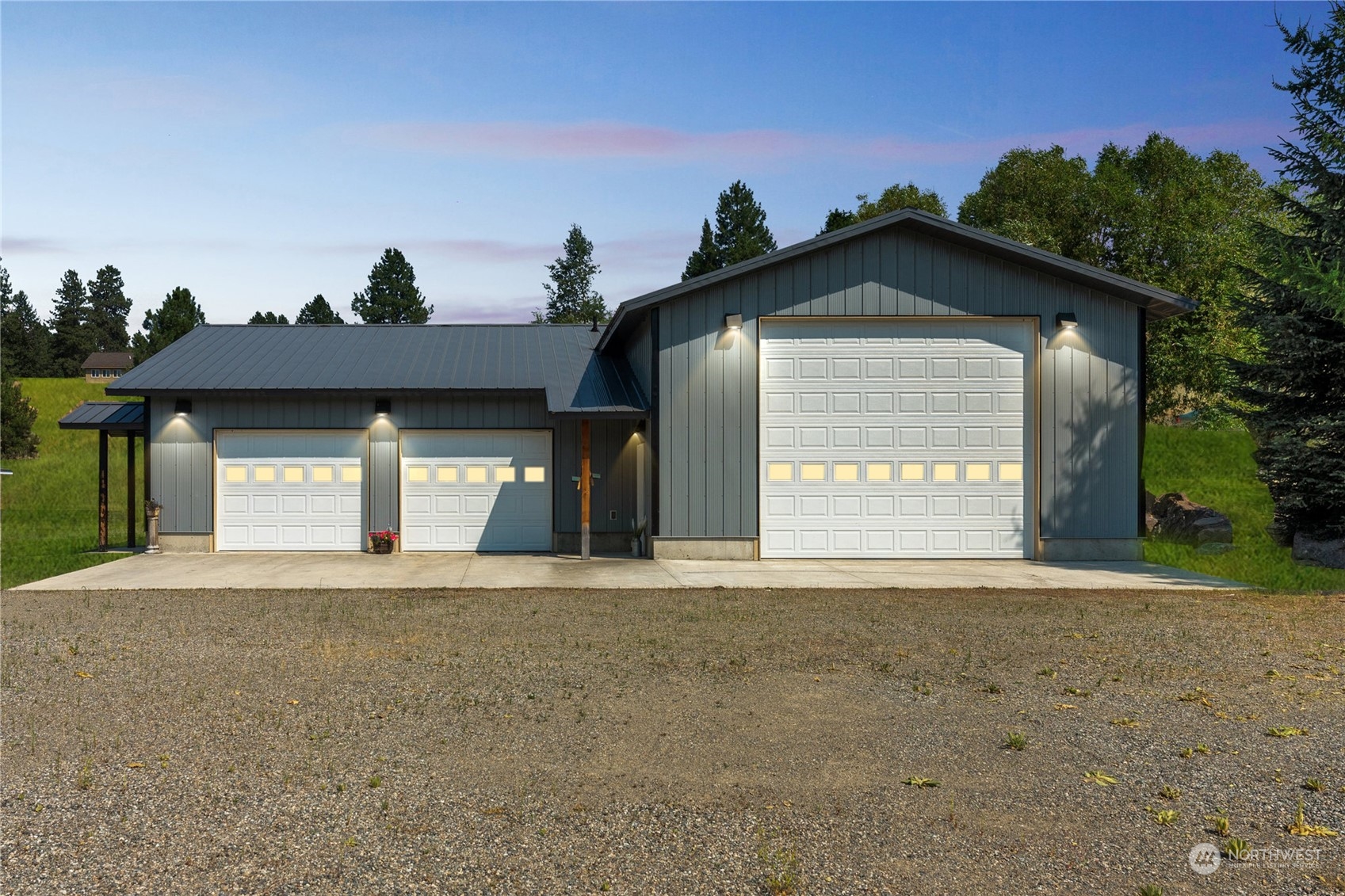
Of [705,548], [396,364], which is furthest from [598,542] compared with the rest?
[396,364]

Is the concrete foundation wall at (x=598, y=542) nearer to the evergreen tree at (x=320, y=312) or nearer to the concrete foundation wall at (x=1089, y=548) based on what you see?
the concrete foundation wall at (x=1089, y=548)

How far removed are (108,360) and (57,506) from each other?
55.5 meters

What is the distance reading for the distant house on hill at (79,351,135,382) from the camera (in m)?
71.1

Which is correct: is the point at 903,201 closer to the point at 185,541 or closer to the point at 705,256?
the point at 705,256

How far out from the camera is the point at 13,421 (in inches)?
1172

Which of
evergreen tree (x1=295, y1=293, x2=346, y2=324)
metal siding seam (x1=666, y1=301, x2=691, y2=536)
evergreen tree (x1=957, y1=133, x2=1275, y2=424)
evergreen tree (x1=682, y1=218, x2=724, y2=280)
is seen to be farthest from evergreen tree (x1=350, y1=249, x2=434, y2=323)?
metal siding seam (x1=666, y1=301, x2=691, y2=536)

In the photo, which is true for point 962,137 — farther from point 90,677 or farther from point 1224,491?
point 90,677

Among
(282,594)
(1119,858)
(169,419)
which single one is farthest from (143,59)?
(1119,858)

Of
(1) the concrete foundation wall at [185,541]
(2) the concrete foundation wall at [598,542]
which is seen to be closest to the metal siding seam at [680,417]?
(2) the concrete foundation wall at [598,542]

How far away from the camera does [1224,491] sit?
79.2 feet

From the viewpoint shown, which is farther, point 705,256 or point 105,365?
point 105,365

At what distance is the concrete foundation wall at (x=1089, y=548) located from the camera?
15.2 meters

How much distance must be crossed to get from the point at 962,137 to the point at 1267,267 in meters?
16.3

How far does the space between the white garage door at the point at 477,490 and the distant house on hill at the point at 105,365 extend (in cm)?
6495
